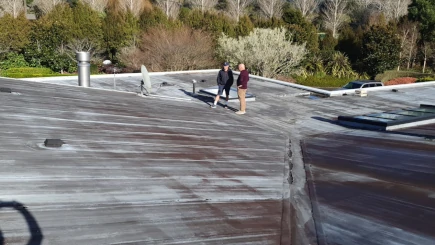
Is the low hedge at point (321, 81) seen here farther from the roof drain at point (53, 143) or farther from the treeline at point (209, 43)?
the roof drain at point (53, 143)

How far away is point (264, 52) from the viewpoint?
93.4ft

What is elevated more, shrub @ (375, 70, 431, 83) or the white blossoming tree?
the white blossoming tree

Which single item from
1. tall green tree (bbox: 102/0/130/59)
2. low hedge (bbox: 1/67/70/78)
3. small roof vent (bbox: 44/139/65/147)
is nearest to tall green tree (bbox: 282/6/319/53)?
tall green tree (bbox: 102/0/130/59)

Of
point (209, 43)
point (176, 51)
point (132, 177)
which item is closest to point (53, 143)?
point (132, 177)

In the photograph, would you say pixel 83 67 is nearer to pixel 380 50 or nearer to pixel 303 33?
pixel 303 33

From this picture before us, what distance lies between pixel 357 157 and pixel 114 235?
5.12m

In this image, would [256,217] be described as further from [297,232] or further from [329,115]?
[329,115]

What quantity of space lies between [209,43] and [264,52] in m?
4.52

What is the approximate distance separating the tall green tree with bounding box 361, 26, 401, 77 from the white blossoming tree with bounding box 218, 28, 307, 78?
18.9 feet

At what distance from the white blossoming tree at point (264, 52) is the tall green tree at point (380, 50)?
5.75 metres

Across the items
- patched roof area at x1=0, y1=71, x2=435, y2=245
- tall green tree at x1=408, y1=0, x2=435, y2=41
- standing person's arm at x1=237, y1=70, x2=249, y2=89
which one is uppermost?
tall green tree at x1=408, y1=0, x2=435, y2=41

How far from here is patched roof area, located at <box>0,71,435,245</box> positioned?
4.15m

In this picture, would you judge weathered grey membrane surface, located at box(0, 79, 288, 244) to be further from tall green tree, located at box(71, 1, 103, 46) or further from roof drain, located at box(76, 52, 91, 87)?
tall green tree, located at box(71, 1, 103, 46)

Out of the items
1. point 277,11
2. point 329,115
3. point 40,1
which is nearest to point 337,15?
point 277,11
